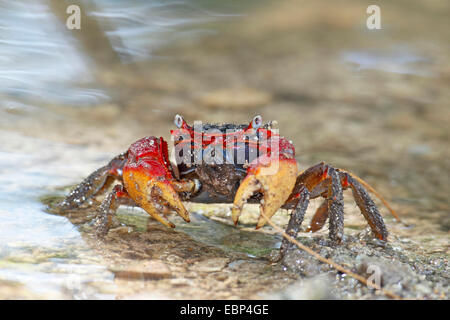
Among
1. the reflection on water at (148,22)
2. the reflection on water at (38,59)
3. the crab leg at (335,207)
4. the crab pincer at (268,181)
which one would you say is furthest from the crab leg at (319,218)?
the reflection on water at (148,22)

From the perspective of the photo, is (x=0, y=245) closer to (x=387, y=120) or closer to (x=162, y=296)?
(x=162, y=296)

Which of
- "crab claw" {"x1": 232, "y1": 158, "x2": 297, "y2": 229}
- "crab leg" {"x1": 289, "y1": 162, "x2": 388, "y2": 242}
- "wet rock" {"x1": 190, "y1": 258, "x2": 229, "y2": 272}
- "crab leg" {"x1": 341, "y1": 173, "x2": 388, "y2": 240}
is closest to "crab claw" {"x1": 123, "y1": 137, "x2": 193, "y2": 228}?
"wet rock" {"x1": 190, "y1": 258, "x2": 229, "y2": 272}

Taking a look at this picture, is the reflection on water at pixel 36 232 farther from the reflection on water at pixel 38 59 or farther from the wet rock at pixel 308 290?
the reflection on water at pixel 38 59

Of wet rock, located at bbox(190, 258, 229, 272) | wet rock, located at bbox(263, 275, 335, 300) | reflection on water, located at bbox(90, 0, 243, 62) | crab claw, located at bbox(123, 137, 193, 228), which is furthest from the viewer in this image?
reflection on water, located at bbox(90, 0, 243, 62)

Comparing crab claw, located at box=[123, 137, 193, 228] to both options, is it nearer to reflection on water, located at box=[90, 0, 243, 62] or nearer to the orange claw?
the orange claw

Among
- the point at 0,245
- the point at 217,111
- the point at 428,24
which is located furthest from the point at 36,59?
the point at 428,24

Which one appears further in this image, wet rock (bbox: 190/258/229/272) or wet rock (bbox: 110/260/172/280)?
wet rock (bbox: 190/258/229/272)

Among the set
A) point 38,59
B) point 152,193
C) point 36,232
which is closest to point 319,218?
point 152,193
